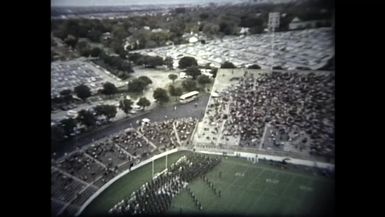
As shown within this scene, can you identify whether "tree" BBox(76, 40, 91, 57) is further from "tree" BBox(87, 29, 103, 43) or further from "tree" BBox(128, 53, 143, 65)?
"tree" BBox(128, 53, 143, 65)

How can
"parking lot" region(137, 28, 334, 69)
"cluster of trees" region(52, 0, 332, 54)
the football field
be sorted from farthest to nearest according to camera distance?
"cluster of trees" region(52, 0, 332, 54), "parking lot" region(137, 28, 334, 69), the football field

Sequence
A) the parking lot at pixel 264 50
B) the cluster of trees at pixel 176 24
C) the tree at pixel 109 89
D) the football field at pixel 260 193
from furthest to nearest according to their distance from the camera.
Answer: the tree at pixel 109 89 → the cluster of trees at pixel 176 24 → the parking lot at pixel 264 50 → the football field at pixel 260 193

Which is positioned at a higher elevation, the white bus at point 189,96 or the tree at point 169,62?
the tree at point 169,62

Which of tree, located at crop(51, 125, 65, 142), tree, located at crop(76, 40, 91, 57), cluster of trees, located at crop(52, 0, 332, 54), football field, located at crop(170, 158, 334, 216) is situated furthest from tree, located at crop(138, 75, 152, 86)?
football field, located at crop(170, 158, 334, 216)

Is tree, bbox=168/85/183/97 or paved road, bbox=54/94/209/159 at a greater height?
tree, bbox=168/85/183/97

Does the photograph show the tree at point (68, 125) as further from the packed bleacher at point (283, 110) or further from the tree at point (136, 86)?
the packed bleacher at point (283, 110)

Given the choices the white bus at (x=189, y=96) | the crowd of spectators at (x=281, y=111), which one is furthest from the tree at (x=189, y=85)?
the crowd of spectators at (x=281, y=111)
